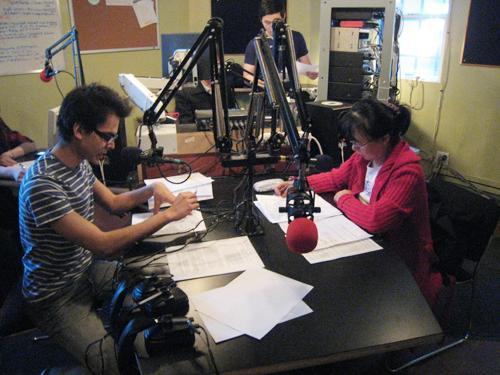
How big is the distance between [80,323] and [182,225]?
19.4 inches

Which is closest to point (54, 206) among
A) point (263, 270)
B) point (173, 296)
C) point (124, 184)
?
point (173, 296)

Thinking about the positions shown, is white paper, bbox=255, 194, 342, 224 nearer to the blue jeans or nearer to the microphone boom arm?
the microphone boom arm

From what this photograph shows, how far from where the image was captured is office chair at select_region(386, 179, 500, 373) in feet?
5.95

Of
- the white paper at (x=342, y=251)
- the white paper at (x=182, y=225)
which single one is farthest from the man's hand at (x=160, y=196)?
the white paper at (x=342, y=251)

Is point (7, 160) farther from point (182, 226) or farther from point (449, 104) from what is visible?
point (449, 104)

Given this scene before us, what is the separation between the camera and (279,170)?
7.66ft

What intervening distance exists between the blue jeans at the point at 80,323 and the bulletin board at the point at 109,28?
2.80 m

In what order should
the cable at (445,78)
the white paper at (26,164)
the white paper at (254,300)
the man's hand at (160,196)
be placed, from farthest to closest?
the cable at (445,78) < the white paper at (26,164) < the man's hand at (160,196) < the white paper at (254,300)

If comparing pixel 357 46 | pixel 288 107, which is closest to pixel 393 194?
pixel 288 107

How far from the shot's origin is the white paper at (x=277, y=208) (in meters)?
1.73

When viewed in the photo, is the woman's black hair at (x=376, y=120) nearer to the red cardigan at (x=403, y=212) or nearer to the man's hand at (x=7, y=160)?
the red cardigan at (x=403, y=212)

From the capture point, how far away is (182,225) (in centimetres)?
169

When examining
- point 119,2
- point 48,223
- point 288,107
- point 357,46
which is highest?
point 119,2

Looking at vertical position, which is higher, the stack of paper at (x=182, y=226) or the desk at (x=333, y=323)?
the stack of paper at (x=182, y=226)
